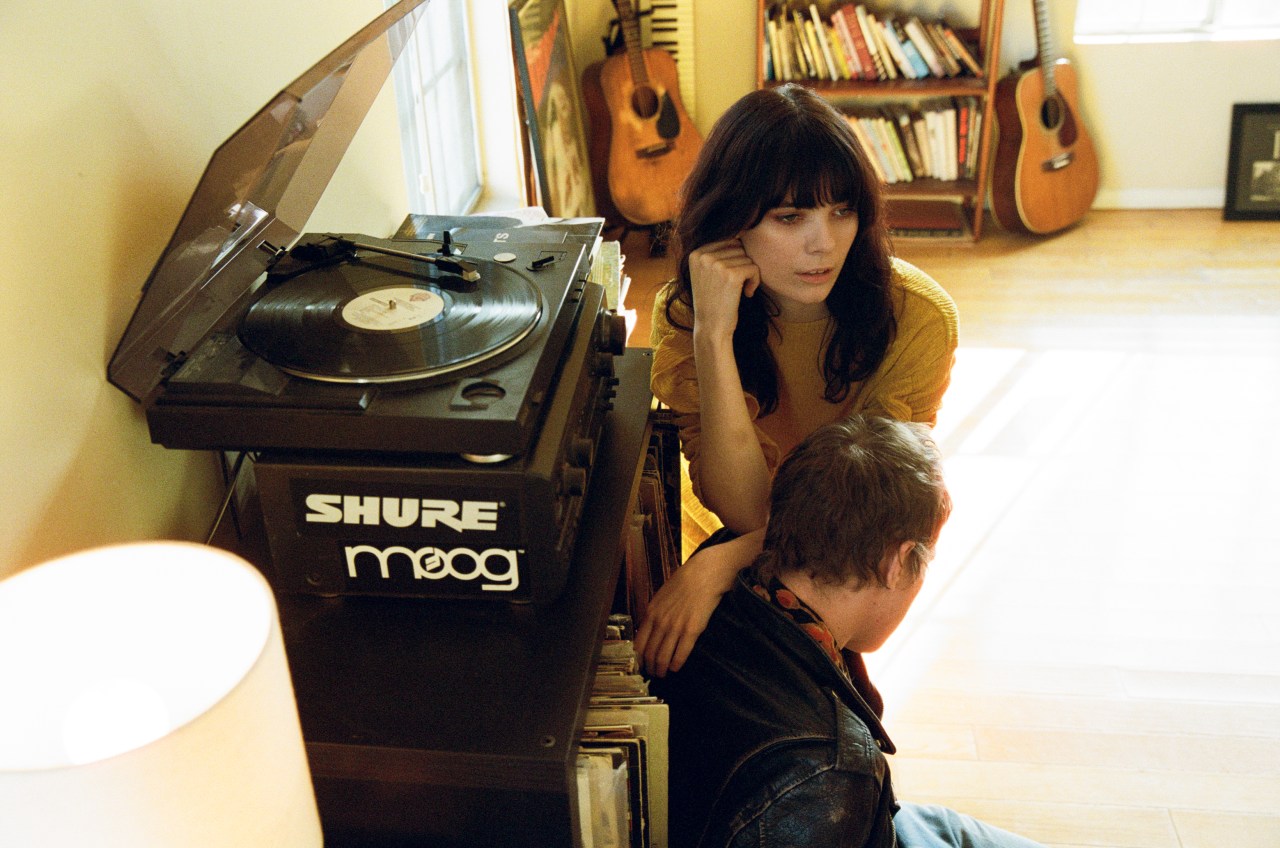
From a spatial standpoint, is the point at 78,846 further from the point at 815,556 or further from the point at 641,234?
the point at 641,234

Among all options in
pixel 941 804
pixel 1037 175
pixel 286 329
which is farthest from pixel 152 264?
pixel 1037 175

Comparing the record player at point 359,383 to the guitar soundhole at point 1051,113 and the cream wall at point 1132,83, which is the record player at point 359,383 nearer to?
the cream wall at point 1132,83

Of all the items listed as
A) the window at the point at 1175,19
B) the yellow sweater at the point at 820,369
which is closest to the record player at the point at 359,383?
the yellow sweater at the point at 820,369

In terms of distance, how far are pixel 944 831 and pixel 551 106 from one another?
2.51 metres

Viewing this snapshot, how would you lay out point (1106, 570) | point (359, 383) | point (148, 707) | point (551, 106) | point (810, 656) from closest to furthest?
1. point (148, 707)
2. point (359, 383)
3. point (810, 656)
4. point (1106, 570)
5. point (551, 106)

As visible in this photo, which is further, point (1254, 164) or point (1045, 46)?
point (1254, 164)

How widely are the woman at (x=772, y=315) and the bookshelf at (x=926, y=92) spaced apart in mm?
2576

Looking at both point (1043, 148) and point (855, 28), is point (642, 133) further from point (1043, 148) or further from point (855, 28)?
point (1043, 148)

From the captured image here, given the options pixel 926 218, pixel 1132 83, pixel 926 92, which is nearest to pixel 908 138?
pixel 926 92

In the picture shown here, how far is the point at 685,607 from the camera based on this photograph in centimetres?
134

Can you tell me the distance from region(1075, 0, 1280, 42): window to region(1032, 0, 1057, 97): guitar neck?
290 millimetres

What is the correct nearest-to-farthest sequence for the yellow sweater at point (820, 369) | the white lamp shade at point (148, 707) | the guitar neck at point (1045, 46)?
the white lamp shade at point (148, 707), the yellow sweater at point (820, 369), the guitar neck at point (1045, 46)

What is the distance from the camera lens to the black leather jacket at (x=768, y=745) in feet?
3.72

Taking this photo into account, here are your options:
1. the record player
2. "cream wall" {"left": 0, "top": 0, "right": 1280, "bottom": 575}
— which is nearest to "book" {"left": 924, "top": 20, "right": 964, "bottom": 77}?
"cream wall" {"left": 0, "top": 0, "right": 1280, "bottom": 575}
